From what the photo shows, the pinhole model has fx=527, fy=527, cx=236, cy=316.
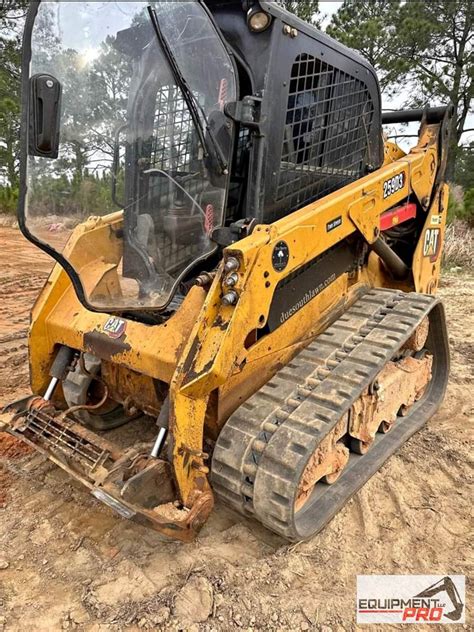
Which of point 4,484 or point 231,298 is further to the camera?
point 4,484

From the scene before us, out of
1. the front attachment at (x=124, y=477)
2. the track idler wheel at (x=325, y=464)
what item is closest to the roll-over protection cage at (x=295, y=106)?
the track idler wheel at (x=325, y=464)

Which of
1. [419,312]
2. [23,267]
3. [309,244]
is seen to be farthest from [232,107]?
[23,267]

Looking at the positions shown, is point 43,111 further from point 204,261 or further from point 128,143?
point 204,261

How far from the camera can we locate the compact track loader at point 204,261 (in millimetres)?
2240

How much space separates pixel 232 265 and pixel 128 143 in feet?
2.51

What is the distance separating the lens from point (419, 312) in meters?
3.20

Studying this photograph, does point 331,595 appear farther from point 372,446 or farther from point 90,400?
point 90,400

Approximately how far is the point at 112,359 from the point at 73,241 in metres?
0.66

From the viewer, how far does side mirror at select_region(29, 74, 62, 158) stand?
1.88m

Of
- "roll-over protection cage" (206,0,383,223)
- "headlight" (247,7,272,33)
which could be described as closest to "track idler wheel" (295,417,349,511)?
"roll-over protection cage" (206,0,383,223)

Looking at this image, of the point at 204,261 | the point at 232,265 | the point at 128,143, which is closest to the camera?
the point at 232,265

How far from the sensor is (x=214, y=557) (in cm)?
250

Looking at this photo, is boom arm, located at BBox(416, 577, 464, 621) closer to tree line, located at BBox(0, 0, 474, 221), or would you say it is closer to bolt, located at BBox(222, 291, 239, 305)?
bolt, located at BBox(222, 291, 239, 305)

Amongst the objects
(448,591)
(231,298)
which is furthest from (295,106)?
(448,591)
